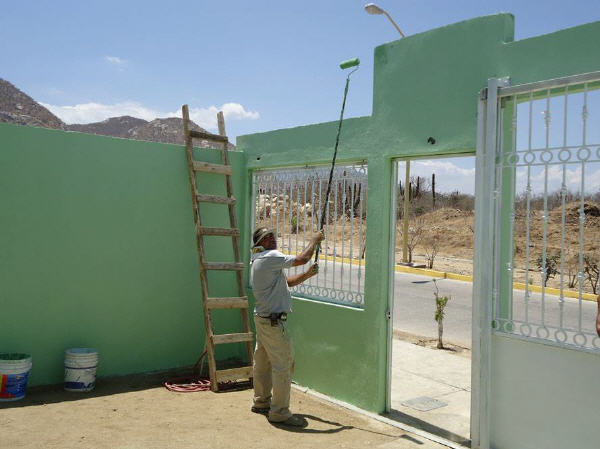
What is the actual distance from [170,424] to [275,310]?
1.33m

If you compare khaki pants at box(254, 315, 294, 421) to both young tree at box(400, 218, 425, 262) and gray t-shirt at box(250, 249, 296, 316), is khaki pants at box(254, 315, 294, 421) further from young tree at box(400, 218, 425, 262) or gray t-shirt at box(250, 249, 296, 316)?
young tree at box(400, 218, 425, 262)

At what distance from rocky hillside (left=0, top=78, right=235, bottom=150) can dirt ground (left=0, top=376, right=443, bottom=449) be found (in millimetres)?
14618

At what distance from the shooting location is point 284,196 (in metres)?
6.41

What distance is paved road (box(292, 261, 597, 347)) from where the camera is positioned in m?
9.12

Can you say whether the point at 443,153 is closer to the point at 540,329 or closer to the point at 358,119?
the point at 358,119

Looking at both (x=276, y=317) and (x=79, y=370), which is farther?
(x=79, y=370)

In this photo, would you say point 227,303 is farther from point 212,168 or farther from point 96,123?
point 96,123

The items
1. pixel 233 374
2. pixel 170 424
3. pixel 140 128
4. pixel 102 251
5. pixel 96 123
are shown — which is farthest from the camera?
pixel 96 123

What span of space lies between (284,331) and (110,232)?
2427mm

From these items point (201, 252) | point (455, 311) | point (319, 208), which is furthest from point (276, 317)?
point (455, 311)

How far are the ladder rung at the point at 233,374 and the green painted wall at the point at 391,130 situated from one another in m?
0.57

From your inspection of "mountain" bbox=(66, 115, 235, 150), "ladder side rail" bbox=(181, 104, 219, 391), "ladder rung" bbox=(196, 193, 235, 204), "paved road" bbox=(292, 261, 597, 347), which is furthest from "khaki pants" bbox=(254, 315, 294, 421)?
"mountain" bbox=(66, 115, 235, 150)

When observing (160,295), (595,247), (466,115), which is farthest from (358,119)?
(595,247)

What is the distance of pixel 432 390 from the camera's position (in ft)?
19.4
